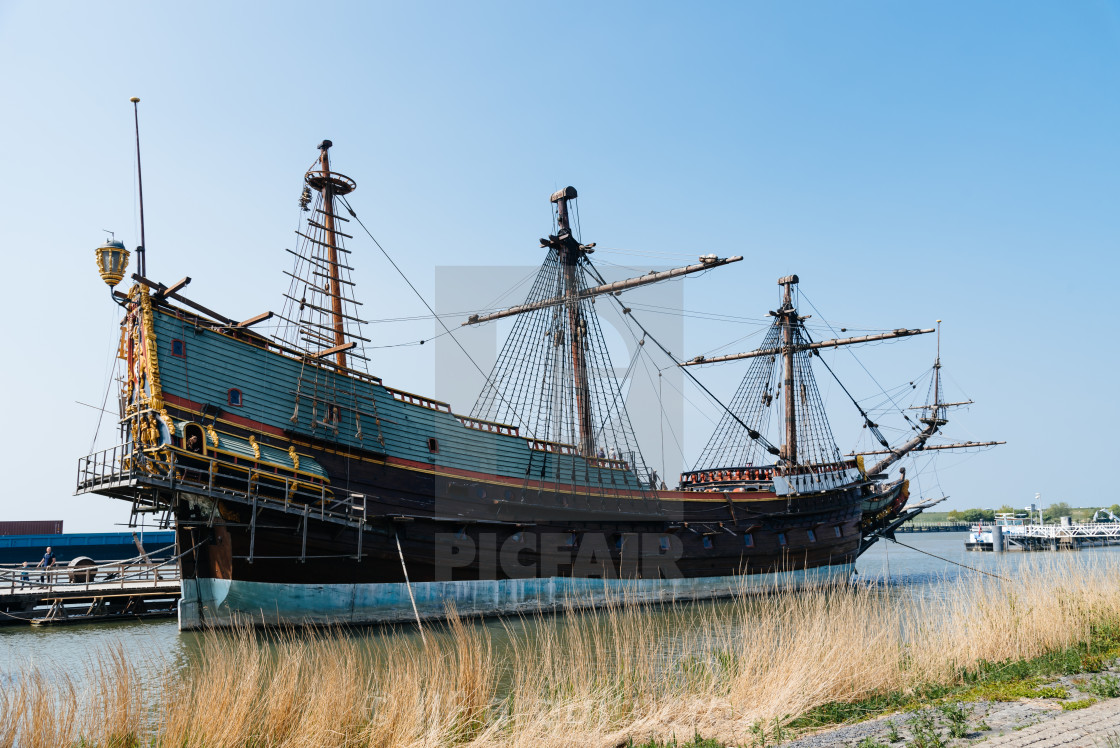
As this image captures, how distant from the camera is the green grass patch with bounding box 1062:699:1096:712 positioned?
718cm

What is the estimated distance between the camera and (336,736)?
7.04m

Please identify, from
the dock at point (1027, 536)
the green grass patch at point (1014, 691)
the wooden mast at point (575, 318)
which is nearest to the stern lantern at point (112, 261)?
the wooden mast at point (575, 318)

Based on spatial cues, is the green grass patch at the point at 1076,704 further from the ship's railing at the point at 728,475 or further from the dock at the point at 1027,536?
the dock at the point at 1027,536

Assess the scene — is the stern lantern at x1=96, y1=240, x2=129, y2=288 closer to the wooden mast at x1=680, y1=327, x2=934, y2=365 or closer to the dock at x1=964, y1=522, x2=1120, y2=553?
the wooden mast at x1=680, y1=327, x2=934, y2=365

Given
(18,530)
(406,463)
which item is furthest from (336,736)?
(18,530)

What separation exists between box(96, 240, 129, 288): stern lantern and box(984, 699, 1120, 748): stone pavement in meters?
18.2

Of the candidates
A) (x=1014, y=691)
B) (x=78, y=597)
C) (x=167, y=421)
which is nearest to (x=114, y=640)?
(x=78, y=597)

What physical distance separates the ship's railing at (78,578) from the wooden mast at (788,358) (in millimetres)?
27908

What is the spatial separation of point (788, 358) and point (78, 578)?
31695 mm

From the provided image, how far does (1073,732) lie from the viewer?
6312mm

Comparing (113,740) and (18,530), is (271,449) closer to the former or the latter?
(113,740)

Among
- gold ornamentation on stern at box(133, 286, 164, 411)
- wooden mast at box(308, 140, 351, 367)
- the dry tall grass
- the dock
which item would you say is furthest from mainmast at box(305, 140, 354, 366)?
the dock

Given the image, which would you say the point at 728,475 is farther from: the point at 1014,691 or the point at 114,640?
the point at 1014,691

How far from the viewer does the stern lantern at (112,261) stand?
657 inches
